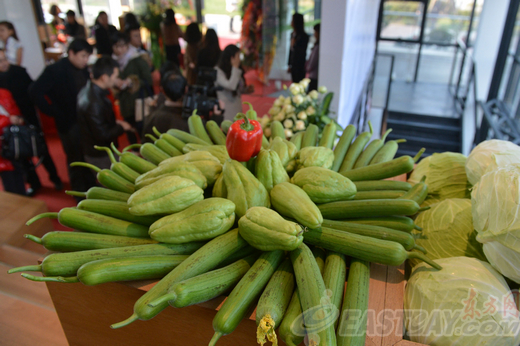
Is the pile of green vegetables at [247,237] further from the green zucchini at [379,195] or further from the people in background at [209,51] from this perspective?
the people in background at [209,51]

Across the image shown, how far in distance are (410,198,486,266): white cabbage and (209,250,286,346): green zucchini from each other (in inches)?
20.0

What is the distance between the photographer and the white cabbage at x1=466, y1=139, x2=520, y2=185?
117cm

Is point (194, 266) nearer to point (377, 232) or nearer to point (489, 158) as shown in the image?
point (377, 232)

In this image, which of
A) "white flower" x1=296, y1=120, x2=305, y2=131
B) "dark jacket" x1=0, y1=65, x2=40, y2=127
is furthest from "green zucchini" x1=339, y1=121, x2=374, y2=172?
"dark jacket" x1=0, y1=65, x2=40, y2=127

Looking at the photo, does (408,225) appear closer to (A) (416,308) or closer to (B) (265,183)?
(A) (416,308)

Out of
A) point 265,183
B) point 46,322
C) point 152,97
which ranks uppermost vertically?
point 265,183

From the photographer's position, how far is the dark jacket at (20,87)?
3.65 meters

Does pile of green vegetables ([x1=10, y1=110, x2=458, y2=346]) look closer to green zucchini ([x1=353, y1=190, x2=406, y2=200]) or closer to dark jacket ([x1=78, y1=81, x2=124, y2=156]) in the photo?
green zucchini ([x1=353, y1=190, x2=406, y2=200])

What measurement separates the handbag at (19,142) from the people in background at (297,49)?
8.92ft

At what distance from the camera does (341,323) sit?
0.86 metres

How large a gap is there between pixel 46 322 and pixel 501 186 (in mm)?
1707

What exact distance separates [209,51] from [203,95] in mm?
543

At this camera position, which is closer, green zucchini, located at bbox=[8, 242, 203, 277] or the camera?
green zucchini, located at bbox=[8, 242, 203, 277]

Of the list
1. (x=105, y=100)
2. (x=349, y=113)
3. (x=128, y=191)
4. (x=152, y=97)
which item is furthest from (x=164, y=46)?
(x=128, y=191)
